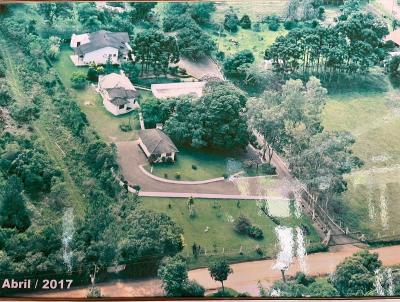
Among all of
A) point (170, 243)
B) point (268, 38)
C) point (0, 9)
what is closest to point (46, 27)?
point (0, 9)

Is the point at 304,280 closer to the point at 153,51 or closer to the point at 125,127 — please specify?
the point at 125,127

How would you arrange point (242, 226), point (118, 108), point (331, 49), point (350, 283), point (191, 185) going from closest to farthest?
1. point (350, 283)
2. point (242, 226)
3. point (191, 185)
4. point (118, 108)
5. point (331, 49)

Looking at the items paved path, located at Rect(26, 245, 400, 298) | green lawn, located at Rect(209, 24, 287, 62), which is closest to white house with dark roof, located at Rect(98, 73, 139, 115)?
green lawn, located at Rect(209, 24, 287, 62)

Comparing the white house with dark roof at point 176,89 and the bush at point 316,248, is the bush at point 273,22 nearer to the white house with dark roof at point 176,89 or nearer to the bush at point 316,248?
the white house with dark roof at point 176,89

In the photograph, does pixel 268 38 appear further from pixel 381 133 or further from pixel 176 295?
pixel 176 295

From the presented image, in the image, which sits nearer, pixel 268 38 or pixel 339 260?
pixel 339 260

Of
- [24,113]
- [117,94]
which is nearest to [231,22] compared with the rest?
[117,94]
